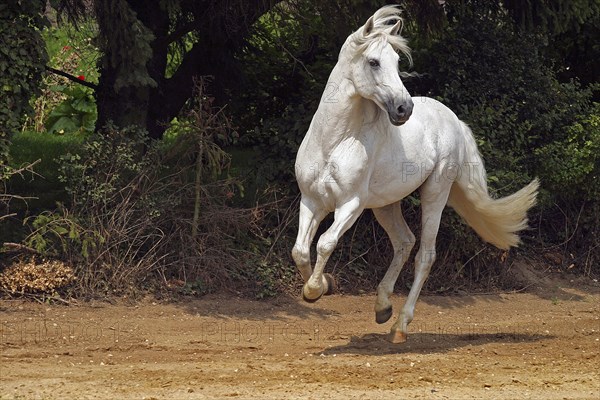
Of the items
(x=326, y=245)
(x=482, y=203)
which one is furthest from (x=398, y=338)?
(x=482, y=203)

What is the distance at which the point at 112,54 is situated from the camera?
33.8 ft

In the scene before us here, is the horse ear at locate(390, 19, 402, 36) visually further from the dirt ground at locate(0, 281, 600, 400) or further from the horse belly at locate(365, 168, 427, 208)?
the dirt ground at locate(0, 281, 600, 400)

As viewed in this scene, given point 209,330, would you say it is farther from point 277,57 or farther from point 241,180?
point 277,57

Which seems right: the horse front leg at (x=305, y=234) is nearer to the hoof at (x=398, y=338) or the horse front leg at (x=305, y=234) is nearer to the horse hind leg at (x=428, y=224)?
the hoof at (x=398, y=338)

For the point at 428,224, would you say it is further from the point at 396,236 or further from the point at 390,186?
the point at 390,186

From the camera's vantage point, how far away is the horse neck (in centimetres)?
875

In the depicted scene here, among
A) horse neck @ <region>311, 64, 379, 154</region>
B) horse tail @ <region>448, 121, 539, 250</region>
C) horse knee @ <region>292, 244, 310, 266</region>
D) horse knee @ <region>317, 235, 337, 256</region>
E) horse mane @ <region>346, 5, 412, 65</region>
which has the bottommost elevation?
horse knee @ <region>292, 244, 310, 266</region>

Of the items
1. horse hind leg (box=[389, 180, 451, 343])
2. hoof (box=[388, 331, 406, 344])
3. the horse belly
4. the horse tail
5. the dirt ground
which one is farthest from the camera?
the horse tail

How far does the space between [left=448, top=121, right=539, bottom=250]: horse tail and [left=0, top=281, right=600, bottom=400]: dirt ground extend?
38.3 inches

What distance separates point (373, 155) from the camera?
350 inches

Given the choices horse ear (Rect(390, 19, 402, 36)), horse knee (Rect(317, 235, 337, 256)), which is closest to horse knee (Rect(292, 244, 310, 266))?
horse knee (Rect(317, 235, 337, 256))

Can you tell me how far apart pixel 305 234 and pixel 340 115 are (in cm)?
100

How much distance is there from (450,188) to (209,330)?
8.41 feet

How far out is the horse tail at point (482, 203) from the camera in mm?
10109
